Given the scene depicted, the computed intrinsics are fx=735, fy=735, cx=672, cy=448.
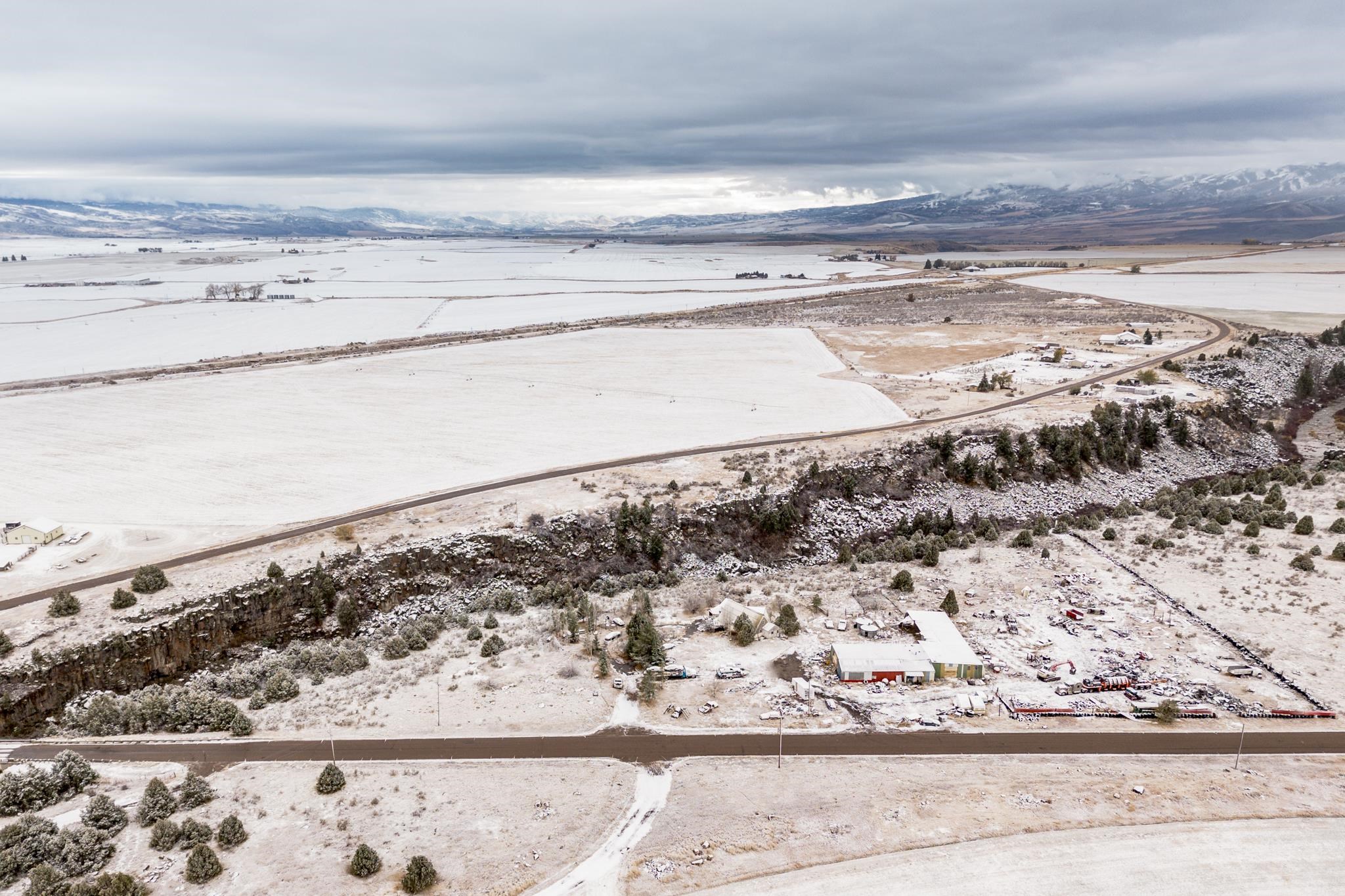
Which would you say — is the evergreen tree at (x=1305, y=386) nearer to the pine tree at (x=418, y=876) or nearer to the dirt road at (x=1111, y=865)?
the dirt road at (x=1111, y=865)

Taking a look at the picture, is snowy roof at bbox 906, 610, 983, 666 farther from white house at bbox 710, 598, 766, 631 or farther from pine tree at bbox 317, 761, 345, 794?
pine tree at bbox 317, 761, 345, 794

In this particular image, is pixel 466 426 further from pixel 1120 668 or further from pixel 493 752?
pixel 1120 668

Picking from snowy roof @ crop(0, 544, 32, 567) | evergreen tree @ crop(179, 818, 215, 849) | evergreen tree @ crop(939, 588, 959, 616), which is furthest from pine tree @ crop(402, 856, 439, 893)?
snowy roof @ crop(0, 544, 32, 567)

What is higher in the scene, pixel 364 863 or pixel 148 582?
pixel 148 582

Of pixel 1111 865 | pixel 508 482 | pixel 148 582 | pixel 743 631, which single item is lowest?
pixel 1111 865

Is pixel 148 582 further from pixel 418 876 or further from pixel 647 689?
pixel 647 689

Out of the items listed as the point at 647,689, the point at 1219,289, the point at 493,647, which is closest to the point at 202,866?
the point at 493,647

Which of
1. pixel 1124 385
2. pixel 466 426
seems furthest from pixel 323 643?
pixel 1124 385

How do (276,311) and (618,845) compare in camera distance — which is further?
(276,311)
